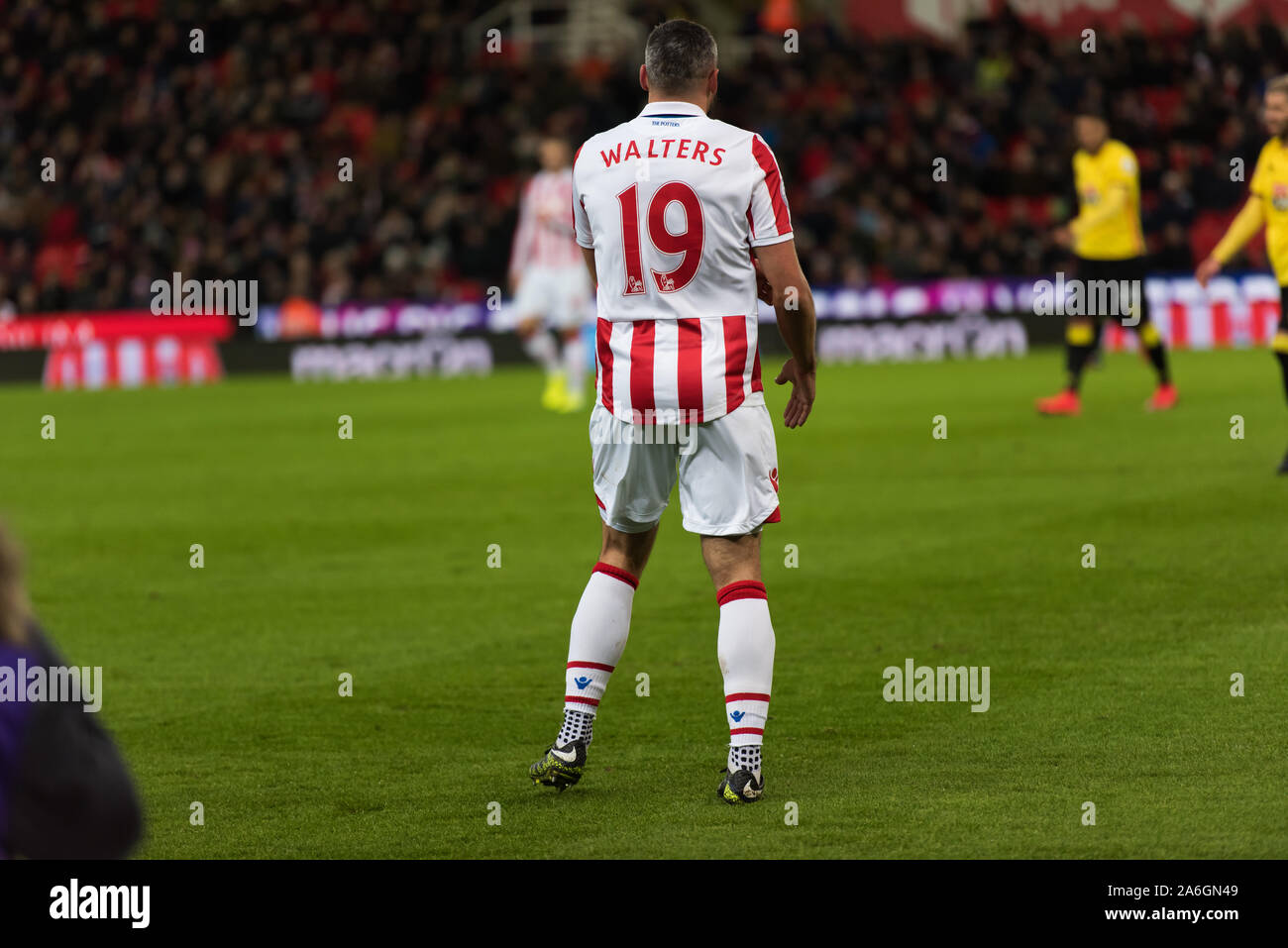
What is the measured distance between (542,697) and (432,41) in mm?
27780

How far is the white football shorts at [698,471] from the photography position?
5.34 meters

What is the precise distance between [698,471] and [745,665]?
22.3 inches

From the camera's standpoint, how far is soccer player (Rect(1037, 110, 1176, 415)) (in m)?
15.7

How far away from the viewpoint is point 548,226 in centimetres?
1964

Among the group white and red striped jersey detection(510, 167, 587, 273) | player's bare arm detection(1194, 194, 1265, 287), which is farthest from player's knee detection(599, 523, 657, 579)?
white and red striped jersey detection(510, 167, 587, 273)

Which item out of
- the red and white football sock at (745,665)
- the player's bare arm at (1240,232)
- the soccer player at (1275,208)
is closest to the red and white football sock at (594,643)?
the red and white football sock at (745,665)

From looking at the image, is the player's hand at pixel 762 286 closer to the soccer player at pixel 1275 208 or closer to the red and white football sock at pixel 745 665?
the red and white football sock at pixel 745 665

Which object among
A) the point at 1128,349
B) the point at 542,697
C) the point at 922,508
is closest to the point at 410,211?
the point at 1128,349

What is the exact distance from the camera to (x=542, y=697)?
22.1 feet

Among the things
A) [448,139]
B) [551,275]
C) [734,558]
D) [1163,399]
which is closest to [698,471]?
[734,558]

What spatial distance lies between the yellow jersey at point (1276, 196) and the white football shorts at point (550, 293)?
9.15 meters

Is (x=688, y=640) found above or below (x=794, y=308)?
below

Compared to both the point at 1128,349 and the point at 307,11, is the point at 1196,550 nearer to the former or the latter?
the point at 1128,349

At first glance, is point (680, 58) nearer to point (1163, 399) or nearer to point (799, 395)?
point (799, 395)
